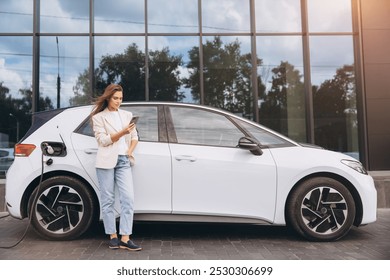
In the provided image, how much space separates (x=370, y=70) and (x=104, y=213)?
8060mm

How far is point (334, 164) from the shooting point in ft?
13.2

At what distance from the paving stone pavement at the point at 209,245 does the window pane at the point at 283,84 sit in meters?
5.01

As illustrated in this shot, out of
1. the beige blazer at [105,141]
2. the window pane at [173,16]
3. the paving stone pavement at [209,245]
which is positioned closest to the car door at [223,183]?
the paving stone pavement at [209,245]

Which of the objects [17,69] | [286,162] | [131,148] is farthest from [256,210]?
[17,69]

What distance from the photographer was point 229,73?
32.3 feet

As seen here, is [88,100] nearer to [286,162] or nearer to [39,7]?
[39,7]

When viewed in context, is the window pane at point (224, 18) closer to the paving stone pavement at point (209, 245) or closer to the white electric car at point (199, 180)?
the white electric car at point (199, 180)

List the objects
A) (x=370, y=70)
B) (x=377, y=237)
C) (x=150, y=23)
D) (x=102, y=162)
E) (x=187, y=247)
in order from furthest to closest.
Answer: (x=150, y=23) → (x=370, y=70) → (x=377, y=237) → (x=187, y=247) → (x=102, y=162)

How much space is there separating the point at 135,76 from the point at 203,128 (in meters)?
5.92

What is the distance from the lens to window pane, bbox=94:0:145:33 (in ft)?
32.1

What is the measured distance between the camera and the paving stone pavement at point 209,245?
11.8 ft

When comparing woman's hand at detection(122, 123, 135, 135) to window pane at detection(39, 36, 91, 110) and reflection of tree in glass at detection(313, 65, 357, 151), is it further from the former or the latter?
reflection of tree in glass at detection(313, 65, 357, 151)

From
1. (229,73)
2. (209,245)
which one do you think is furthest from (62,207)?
(229,73)

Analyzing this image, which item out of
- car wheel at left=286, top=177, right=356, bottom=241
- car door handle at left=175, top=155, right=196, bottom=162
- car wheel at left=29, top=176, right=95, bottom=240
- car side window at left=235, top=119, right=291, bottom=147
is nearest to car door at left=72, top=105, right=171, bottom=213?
car door handle at left=175, top=155, right=196, bottom=162
